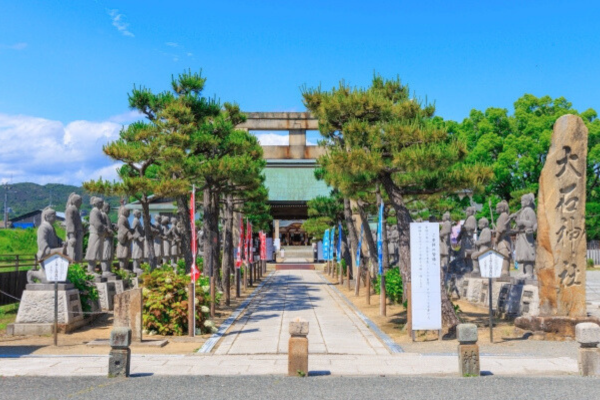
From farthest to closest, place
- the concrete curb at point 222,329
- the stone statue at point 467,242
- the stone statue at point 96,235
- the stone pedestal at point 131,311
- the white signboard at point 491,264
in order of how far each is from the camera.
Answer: the stone statue at point 467,242, the stone statue at point 96,235, the white signboard at point 491,264, the stone pedestal at point 131,311, the concrete curb at point 222,329

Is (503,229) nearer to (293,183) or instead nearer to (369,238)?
(369,238)

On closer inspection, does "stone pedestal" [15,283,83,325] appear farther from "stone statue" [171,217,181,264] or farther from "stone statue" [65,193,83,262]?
"stone statue" [171,217,181,264]

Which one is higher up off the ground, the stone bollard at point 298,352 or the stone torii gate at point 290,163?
the stone torii gate at point 290,163

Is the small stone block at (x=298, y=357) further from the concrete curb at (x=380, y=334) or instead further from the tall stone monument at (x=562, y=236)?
the tall stone monument at (x=562, y=236)

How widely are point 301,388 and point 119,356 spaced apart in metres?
2.36

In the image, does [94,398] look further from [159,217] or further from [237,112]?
[159,217]

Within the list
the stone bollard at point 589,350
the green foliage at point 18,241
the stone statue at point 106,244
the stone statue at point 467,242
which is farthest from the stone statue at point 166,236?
the stone bollard at point 589,350

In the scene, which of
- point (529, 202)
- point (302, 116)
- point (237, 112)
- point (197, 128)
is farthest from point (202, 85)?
point (302, 116)

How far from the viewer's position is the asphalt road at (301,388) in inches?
264

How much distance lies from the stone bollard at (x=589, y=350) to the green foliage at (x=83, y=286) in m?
10.0

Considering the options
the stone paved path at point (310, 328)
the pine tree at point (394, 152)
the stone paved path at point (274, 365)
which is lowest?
the stone paved path at point (310, 328)

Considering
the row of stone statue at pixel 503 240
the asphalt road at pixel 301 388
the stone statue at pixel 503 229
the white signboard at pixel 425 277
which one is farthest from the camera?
the stone statue at pixel 503 229

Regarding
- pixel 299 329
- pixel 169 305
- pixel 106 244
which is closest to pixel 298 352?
pixel 299 329

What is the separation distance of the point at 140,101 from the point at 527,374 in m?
11.4
